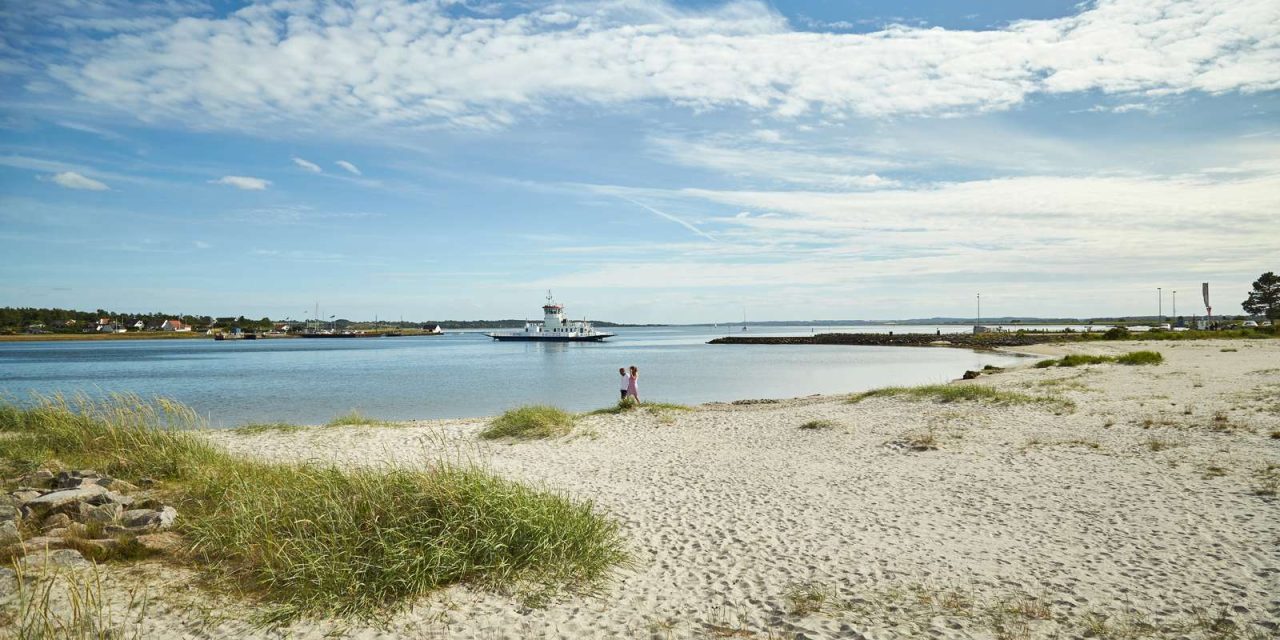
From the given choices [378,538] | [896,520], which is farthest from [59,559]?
[896,520]

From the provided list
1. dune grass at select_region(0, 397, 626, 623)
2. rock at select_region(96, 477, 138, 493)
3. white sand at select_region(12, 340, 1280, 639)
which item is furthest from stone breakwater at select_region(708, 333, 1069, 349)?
rock at select_region(96, 477, 138, 493)

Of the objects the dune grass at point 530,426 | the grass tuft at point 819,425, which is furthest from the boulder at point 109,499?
the grass tuft at point 819,425

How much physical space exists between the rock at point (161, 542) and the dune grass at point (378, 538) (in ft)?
0.37

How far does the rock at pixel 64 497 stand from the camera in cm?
684

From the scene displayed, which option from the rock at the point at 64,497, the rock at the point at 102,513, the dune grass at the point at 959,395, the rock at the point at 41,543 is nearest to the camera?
the rock at the point at 41,543

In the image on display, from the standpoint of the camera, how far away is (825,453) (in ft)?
41.0

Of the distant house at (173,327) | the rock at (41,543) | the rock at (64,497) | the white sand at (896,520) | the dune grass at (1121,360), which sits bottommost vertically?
the white sand at (896,520)

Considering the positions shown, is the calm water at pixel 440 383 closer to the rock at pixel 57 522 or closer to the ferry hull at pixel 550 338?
the rock at pixel 57 522

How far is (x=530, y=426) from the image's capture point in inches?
590

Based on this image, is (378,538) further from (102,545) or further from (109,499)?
(109,499)

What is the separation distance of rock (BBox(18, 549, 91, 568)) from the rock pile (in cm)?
1

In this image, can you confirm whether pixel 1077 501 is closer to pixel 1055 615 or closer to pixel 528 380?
pixel 1055 615

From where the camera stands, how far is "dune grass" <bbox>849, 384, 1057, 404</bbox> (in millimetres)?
16703

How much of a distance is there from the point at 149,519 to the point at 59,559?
106 centimetres
